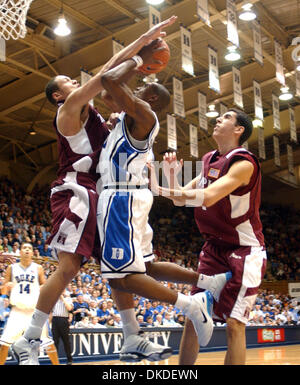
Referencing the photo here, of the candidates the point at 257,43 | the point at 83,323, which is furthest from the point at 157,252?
the point at 83,323

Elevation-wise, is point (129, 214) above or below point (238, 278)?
above

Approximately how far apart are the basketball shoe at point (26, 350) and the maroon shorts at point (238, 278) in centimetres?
128

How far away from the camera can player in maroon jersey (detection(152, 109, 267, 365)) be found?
158 inches

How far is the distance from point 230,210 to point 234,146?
23.6 inches

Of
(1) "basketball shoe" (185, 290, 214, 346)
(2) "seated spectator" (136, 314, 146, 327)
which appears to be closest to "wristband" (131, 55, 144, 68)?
(1) "basketball shoe" (185, 290, 214, 346)

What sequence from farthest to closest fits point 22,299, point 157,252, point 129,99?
point 157,252, point 22,299, point 129,99

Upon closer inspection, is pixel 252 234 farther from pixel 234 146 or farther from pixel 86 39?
pixel 86 39

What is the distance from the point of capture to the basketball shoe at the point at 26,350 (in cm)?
365

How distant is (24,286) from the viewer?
753cm

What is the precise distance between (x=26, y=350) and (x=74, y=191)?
113 cm

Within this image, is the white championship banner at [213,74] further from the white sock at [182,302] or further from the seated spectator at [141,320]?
the white sock at [182,302]

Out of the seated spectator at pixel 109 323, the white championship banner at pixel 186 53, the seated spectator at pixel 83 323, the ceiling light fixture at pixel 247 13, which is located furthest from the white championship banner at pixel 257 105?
the seated spectator at pixel 83 323

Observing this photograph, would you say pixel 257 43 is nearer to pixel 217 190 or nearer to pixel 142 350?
pixel 217 190

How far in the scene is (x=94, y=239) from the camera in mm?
3850
